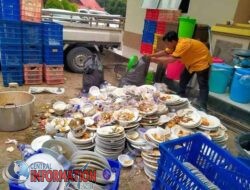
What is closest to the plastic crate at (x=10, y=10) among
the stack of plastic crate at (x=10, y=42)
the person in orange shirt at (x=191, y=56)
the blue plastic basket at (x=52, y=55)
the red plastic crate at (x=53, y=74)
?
the stack of plastic crate at (x=10, y=42)

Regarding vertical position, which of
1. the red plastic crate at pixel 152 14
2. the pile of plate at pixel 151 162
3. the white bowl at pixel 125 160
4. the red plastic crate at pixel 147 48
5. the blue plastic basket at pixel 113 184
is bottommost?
the white bowl at pixel 125 160

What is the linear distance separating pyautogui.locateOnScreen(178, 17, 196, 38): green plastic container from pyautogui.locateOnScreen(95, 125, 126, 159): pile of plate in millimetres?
2682

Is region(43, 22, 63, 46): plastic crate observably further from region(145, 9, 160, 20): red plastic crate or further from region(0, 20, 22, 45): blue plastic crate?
region(145, 9, 160, 20): red plastic crate

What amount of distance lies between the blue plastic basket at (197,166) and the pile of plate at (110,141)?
92 cm

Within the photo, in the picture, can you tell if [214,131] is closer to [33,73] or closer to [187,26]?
[187,26]

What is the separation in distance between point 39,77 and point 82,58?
1270 mm

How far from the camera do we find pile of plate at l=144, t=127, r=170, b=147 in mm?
2504

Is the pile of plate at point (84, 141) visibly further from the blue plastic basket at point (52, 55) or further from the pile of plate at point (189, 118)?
the blue plastic basket at point (52, 55)

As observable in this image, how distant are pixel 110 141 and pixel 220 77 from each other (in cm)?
251

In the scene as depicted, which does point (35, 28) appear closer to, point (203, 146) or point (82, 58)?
point (82, 58)

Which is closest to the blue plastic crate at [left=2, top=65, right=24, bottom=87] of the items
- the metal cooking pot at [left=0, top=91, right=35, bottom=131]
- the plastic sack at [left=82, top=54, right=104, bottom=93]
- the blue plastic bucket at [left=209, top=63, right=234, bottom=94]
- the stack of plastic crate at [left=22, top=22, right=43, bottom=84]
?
the stack of plastic crate at [left=22, top=22, right=43, bottom=84]

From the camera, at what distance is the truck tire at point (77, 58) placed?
553 centimetres

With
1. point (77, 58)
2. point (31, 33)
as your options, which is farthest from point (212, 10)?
point (31, 33)

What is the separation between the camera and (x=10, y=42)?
14.0ft
